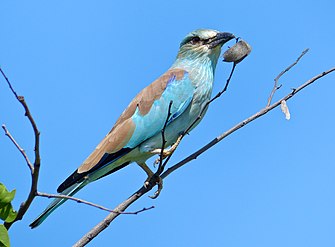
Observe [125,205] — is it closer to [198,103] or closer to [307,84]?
[307,84]

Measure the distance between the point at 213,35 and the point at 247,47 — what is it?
2.02 metres

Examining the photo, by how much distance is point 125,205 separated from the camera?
4340mm

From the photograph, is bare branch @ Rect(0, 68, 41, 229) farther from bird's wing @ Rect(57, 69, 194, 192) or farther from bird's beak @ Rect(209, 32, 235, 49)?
bird's beak @ Rect(209, 32, 235, 49)

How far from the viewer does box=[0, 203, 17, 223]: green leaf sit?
11.3ft

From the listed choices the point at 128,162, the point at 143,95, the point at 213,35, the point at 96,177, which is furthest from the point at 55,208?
the point at 213,35

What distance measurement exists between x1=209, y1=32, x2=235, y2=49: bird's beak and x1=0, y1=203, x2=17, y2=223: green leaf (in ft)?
10.6

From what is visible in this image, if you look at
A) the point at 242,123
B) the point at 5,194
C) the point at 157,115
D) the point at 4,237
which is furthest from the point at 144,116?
the point at 4,237

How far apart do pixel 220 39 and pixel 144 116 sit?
1.03m

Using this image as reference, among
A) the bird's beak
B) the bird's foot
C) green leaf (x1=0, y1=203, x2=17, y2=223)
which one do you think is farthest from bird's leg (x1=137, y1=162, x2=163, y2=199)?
green leaf (x1=0, y1=203, x2=17, y2=223)

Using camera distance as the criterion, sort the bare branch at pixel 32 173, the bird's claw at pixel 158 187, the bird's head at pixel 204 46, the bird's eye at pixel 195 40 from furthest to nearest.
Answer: the bird's eye at pixel 195 40 < the bird's head at pixel 204 46 < the bird's claw at pixel 158 187 < the bare branch at pixel 32 173

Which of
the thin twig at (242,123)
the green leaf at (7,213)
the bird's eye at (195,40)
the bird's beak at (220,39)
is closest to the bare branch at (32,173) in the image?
the green leaf at (7,213)

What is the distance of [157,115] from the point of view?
19.6 feet

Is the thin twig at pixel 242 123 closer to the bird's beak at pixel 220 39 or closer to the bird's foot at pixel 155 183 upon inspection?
the bird's foot at pixel 155 183

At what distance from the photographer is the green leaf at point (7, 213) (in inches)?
135
